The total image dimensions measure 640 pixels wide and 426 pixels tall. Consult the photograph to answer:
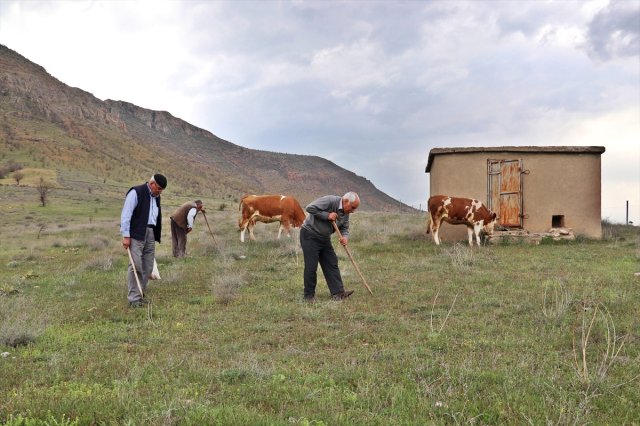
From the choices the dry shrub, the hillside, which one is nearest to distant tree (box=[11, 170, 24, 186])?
the hillside

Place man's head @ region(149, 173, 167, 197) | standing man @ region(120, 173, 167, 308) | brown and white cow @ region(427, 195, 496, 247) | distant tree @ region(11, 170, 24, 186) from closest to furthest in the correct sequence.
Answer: standing man @ region(120, 173, 167, 308) < man's head @ region(149, 173, 167, 197) < brown and white cow @ region(427, 195, 496, 247) < distant tree @ region(11, 170, 24, 186)

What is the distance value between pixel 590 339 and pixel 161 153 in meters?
87.3

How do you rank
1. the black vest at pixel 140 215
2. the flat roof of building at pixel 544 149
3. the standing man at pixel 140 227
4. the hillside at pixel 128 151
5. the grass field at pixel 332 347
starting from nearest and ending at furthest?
the grass field at pixel 332 347 → the standing man at pixel 140 227 → the black vest at pixel 140 215 → the flat roof of building at pixel 544 149 → the hillside at pixel 128 151

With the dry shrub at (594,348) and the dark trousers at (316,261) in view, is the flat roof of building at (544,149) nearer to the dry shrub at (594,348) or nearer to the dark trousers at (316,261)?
the dark trousers at (316,261)

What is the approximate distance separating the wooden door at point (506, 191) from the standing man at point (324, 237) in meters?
9.53

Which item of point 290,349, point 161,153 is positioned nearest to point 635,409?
point 290,349

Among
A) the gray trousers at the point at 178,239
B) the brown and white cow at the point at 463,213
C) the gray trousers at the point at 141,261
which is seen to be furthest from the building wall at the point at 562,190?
the gray trousers at the point at 141,261

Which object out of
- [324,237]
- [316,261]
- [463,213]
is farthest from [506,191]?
[316,261]

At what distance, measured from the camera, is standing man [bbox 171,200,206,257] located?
13451 millimetres

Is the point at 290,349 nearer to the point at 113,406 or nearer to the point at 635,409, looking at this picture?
the point at 113,406

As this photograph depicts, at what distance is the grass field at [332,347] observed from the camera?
3.69 meters

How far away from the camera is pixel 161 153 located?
286 ft

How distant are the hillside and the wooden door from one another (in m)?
42.2

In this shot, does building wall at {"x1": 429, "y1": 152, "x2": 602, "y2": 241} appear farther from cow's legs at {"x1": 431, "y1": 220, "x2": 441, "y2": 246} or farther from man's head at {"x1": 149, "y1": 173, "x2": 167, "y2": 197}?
man's head at {"x1": 149, "y1": 173, "x2": 167, "y2": 197}
